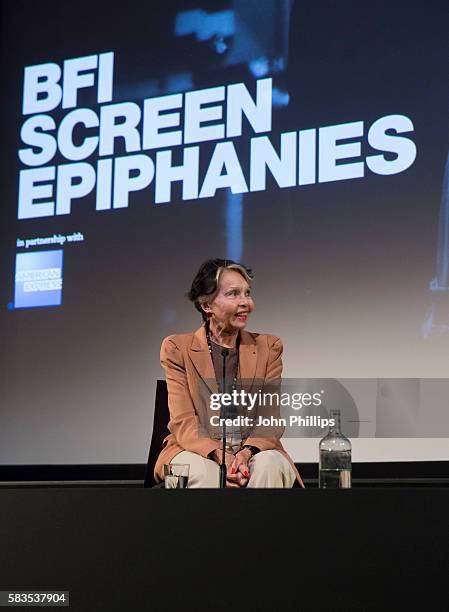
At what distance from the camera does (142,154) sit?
3.96 meters

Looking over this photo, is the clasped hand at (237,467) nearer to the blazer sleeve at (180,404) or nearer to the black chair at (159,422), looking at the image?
the blazer sleeve at (180,404)

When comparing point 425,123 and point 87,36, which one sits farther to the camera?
point 87,36

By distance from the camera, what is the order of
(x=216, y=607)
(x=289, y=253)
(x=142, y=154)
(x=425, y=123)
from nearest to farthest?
1. (x=216, y=607)
2. (x=425, y=123)
3. (x=289, y=253)
4. (x=142, y=154)

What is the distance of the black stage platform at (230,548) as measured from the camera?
3.87 ft

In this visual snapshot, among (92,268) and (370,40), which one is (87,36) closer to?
(92,268)

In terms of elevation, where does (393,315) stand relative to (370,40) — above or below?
below

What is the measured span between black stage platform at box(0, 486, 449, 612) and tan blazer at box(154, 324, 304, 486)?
1008 millimetres

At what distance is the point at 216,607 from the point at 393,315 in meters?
2.41

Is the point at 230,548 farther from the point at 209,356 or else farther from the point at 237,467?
the point at 209,356

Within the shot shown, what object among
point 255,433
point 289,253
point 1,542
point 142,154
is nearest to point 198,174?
point 142,154

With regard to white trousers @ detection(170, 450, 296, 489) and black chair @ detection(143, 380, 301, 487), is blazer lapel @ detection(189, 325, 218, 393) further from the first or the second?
white trousers @ detection(170, 450, 296, 489)

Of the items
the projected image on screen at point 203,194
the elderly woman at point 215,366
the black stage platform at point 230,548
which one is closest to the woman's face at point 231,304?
the elderly woman at point 215,366

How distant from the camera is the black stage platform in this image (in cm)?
118

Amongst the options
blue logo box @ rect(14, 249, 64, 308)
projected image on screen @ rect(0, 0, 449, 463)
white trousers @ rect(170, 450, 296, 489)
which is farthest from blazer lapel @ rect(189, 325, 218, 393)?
blue logo box @ rect(14, 249, 64, 308)
